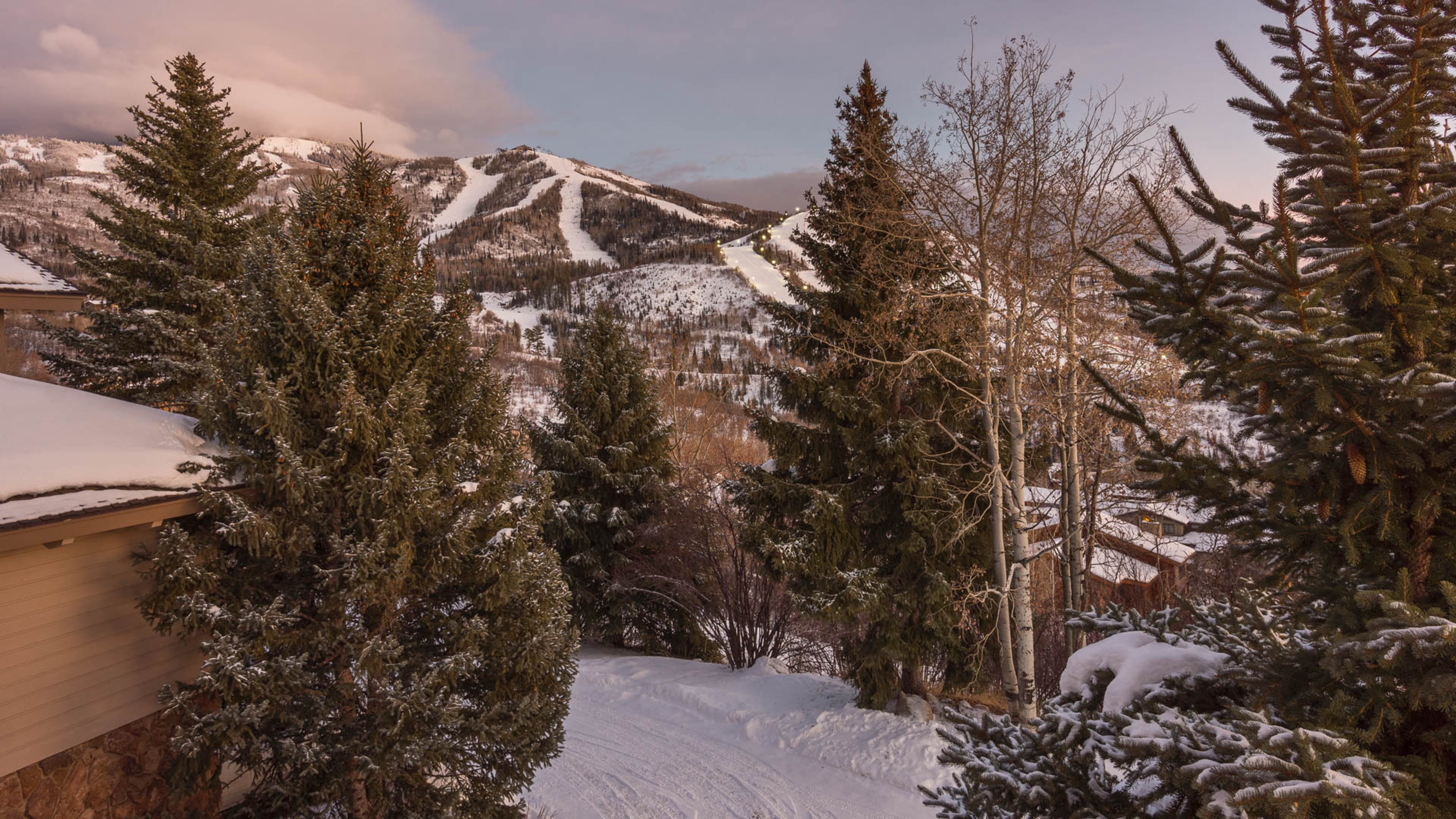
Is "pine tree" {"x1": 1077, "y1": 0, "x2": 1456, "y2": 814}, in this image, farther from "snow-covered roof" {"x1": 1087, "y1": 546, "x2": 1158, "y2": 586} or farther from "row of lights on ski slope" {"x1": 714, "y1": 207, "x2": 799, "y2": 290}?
"snow-covered roof" {"x1": 1087, "y1": 546, "x2": 1158, "y2": 586}

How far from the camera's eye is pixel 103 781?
18.2 ft

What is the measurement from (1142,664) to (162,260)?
15.9 metres

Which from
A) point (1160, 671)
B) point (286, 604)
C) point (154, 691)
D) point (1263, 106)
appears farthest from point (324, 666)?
point (1263, 106)

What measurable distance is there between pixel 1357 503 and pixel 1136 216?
8109 millimetres

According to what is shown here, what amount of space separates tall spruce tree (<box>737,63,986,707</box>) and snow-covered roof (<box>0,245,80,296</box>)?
1092 centimetres

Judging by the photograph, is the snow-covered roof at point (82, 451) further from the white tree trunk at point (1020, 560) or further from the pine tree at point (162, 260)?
the white tree trunk at point (1020, 560)

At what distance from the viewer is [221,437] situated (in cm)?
596

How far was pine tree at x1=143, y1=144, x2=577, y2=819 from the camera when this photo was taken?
5.43 metres

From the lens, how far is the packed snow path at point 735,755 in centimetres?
901

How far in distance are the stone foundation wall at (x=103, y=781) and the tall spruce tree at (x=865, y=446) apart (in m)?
7.31

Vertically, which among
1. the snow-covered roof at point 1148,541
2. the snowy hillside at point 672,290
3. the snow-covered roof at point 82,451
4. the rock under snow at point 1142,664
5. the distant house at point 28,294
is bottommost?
the snow-covered roof at point 1148,541

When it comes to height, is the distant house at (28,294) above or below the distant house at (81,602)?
above

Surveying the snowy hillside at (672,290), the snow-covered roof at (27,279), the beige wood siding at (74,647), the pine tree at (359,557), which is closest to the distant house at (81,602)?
the beige wood siding at (74,647)

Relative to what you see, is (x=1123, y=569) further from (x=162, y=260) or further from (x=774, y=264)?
(x=162, y=260)
